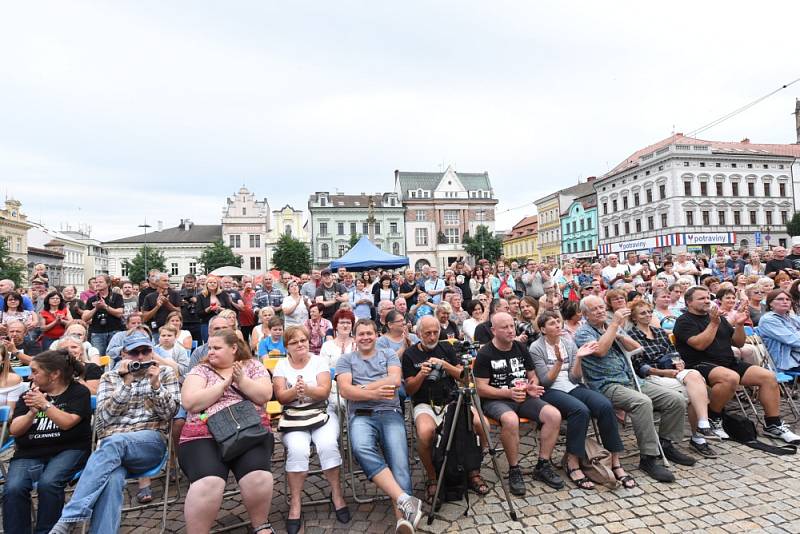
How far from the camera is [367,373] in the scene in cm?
404

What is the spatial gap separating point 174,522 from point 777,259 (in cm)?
1232

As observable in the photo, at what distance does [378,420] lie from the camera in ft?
12.5

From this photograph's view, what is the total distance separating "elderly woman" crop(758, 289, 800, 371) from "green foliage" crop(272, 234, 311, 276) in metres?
42.4

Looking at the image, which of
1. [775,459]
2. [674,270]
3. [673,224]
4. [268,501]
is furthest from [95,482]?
[673,224]

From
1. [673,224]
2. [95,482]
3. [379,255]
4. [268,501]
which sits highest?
[673,224]

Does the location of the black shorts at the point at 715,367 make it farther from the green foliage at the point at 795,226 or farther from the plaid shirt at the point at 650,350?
the green foliage at the point at 795,226

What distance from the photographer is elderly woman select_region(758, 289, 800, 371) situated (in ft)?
16.8

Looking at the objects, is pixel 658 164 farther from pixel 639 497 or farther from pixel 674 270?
pixel 639 497

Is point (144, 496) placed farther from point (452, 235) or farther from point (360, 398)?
point (452, 235)

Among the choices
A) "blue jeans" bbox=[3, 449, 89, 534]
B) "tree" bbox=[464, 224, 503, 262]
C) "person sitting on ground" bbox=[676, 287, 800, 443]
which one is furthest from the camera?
"tree" bbox=[464, 224, 503, 262]

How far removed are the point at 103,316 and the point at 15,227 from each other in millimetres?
62850

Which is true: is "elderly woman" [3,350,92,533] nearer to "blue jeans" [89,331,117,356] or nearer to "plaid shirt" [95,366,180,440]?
"plaid shirt" [95,366,180,440]

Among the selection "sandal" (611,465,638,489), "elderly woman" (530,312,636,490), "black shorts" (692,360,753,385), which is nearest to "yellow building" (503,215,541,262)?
"black shorts" (692,360,753,385)

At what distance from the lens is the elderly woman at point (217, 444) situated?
9.57 ft
